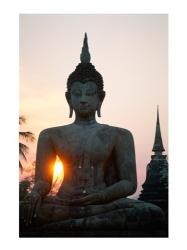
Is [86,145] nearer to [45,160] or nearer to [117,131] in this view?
[117,131]

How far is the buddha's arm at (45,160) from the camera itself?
49.5 feet

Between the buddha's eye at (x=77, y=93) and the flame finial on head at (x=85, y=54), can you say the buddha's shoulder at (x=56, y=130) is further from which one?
the flame finial on head at (x=85, y=54)

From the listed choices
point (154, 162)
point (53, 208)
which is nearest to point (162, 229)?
point (53, 208)

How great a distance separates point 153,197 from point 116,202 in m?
4.27

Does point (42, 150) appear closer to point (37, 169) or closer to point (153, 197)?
point (37, 169)

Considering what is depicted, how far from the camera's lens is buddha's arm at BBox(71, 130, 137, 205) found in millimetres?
14508

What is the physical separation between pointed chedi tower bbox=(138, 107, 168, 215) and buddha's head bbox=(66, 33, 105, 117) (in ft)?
9.59

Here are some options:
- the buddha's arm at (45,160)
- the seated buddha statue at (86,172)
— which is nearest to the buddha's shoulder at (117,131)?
the seated buddha statue at (86,172)

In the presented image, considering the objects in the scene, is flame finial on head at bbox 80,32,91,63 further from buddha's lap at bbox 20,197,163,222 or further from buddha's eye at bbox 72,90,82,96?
buddha's lap at bbox 20,197,163,222

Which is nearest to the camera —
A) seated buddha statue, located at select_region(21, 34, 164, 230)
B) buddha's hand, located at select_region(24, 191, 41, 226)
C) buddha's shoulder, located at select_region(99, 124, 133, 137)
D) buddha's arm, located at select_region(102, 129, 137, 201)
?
seated buddha statue, located at select_region(21, 34, 164, 230)

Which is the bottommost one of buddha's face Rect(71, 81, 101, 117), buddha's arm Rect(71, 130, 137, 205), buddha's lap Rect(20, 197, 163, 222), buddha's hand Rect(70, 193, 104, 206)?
buddha's lap Rect(20, 197, 163, 222)

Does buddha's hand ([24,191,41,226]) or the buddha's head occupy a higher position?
the buddha's head

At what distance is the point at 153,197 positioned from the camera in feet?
61.1

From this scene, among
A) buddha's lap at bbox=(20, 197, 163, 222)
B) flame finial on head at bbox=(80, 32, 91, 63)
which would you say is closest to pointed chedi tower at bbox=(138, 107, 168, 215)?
buddha's lap at bbox=(20, 197, 163, 222)
